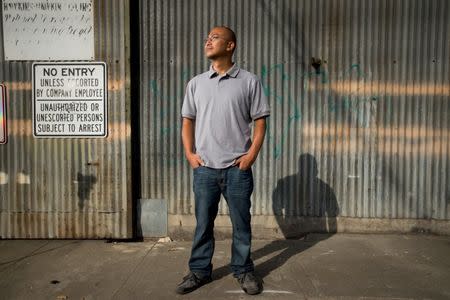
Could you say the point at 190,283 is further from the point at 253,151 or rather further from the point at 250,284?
the point at 253,151

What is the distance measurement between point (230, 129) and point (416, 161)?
276cm

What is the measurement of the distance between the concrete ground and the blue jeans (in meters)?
0.25

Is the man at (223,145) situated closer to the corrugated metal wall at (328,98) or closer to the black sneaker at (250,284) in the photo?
the black sneaker at (250,284)

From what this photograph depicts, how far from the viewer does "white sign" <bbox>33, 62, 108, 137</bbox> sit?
502cm

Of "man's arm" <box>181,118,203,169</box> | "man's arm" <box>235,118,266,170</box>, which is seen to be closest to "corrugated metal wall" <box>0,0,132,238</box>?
"man's arm" <box>181,118,203,169</box>

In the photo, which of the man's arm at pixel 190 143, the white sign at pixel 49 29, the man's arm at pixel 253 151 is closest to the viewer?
the man's arm at pixel 253 151

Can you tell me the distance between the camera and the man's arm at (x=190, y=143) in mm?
3699

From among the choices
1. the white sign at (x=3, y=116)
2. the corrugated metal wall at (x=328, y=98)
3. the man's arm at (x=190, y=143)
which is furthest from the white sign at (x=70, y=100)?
the man's arm at (x=190, y=143)

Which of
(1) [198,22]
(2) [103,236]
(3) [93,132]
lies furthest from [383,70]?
(2) [103,236]

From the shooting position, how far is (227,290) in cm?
373

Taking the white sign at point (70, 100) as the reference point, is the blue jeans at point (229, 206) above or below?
below

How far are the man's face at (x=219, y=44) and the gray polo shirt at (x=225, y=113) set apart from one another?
0.16 meters

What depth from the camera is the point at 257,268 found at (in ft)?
14.0

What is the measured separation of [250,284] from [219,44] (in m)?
2.05
